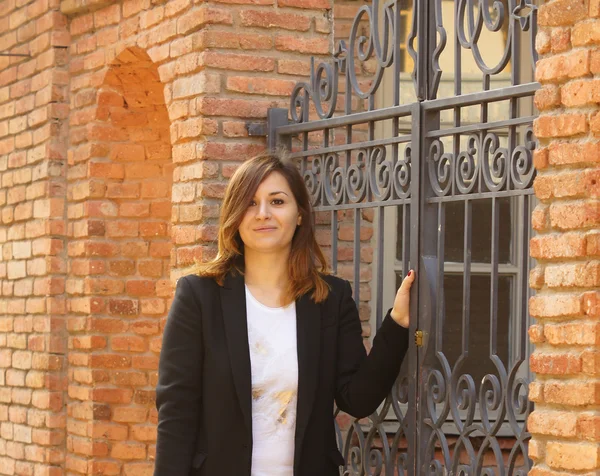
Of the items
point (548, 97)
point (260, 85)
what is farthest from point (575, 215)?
point (260, 85)

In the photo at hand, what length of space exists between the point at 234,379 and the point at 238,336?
0.15 metres

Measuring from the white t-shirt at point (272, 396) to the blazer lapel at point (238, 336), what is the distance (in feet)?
0.11

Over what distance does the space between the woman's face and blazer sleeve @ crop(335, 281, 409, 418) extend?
33cm

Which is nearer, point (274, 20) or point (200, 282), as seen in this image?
point (200, 282)

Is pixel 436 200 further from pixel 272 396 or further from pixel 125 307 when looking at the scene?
pixel 125 307

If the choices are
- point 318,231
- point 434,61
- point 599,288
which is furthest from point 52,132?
point 599,288

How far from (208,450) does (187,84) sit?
1.86m

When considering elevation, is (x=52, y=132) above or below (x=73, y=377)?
above

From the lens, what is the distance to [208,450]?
421 cm

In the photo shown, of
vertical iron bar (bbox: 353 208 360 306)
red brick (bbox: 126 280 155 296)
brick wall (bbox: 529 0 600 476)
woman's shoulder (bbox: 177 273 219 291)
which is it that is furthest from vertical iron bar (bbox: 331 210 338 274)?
red brick (bbox: 126 280 155 296)

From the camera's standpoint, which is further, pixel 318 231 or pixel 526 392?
pixel 318 231

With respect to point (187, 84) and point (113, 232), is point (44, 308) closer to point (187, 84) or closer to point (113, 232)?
point (113, 232)

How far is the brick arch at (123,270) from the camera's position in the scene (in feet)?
20.9

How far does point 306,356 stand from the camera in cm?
426
